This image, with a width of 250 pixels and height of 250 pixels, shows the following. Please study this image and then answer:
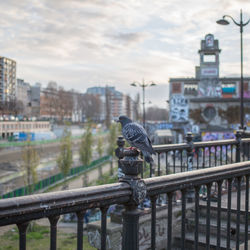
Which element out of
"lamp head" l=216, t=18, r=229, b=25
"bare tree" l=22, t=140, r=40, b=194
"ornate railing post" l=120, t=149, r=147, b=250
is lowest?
"bare tree" l=22, t=140, r=40, b=194

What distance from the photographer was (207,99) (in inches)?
1490

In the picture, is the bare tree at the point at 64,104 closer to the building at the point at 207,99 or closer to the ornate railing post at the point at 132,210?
the building at the point at 207,99

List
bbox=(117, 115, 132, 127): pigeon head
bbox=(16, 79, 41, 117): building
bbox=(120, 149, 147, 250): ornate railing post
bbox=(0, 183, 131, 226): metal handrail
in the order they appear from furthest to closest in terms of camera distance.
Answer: bbox=(16, 79, 41, 117): building < bbox=(117, 115, 132, 127): pigeon head < bbox=(120, 149, 147, 250): ornate railing post < bbox=(0, 183, 131, 226): metal handrail

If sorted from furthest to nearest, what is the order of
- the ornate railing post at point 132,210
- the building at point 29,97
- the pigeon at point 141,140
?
the building at point 29,97, the pigeon at point 141,140, the ornate railing post at point 132,210

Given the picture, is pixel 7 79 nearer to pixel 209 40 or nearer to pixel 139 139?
pixel 209 40

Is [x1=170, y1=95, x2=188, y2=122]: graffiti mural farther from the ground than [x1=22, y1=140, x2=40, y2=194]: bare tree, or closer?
farther from the ground

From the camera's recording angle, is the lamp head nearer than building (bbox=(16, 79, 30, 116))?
Yes

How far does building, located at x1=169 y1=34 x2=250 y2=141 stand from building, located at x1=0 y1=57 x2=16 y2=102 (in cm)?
7414

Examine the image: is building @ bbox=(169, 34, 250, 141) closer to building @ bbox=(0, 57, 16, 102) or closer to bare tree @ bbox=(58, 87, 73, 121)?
building @ bbox=(0, 57, 16, 102)

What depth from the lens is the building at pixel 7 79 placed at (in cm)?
10032

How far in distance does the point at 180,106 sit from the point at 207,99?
3427mm

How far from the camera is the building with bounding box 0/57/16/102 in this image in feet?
329

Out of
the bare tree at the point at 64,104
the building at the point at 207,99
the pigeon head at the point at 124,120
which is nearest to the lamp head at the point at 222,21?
the pigeon head at the point at 124,120

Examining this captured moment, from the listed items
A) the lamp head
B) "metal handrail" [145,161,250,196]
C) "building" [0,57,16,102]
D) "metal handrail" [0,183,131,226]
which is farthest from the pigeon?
"building" [0,57,16,102]
